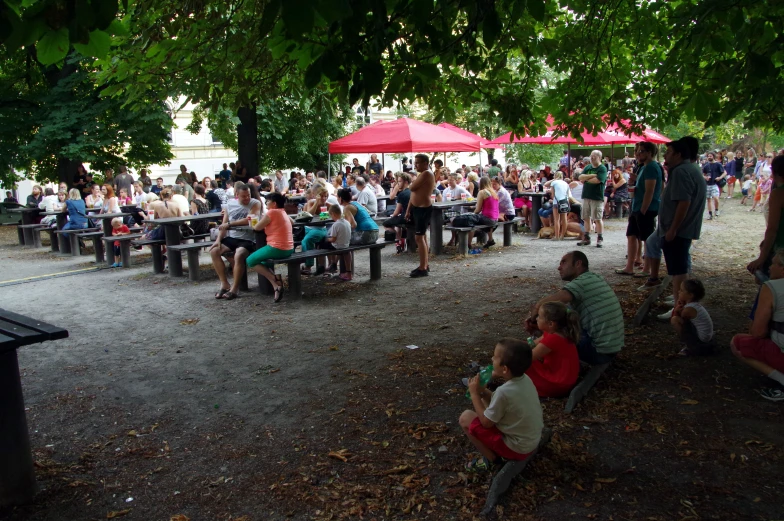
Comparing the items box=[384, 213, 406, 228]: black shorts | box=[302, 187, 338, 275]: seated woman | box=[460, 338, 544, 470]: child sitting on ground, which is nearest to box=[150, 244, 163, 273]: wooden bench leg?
box=[302, 187, 338, 275]: seated woman

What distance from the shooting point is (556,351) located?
4.45 meters

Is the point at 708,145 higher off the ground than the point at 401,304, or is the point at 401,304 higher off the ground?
the point at 708,145

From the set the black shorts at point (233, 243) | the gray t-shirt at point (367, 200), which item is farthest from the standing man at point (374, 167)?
the black shorts at point (233, 243)

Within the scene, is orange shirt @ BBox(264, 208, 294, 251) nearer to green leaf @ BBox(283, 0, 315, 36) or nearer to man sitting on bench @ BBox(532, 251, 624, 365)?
man sitting on bench @ BBox(532, 251, 624, 365)

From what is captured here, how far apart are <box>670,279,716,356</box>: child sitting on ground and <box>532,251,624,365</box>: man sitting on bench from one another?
89cm

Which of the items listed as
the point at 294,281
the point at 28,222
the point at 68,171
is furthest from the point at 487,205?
the point at 68,171

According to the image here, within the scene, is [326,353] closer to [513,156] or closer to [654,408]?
[654,408]

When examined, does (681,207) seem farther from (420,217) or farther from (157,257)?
(157,257)

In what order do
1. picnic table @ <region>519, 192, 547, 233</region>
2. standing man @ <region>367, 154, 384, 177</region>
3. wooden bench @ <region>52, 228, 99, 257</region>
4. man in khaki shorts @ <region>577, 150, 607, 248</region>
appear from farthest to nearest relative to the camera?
standing man @ <region>367, 154, 384, 177</region>, picnic table @ <region>519, 192, 547, 233</region>, wooden bench @ <region>52, 228, 99, 257</region>, man in khaki shorts @ <region>577, 150, 607, 248</region>

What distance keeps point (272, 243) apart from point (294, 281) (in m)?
0.60

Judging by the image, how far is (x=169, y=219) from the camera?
10758 mm

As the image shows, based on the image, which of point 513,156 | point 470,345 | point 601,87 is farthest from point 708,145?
point 470,345

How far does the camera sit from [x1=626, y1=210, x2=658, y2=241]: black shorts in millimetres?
8703

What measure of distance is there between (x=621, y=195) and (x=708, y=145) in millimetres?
33938
